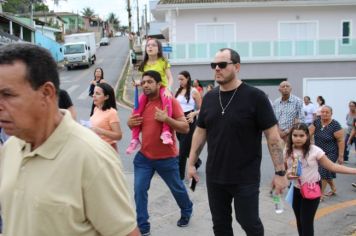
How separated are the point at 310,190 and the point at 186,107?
388 centimetres

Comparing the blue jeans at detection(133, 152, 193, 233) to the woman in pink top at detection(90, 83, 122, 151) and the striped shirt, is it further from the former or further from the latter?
the striped shirt

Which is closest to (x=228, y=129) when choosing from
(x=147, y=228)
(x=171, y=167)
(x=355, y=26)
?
(x=171, y=167)

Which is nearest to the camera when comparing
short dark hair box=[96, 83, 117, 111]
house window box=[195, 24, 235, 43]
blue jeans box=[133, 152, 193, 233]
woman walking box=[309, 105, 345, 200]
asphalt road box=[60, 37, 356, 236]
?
blue jeans box=[133, 152, 193, 233]

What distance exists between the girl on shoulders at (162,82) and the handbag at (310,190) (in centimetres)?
158

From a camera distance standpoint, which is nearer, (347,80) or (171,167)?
(171,167)

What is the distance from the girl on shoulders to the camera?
569 cm

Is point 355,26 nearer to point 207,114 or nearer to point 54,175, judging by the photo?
point 207,114

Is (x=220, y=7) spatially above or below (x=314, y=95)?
above

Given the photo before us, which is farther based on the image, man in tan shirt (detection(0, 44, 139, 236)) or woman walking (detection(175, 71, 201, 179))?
woman walking (detection(175, 71, 201, 179))

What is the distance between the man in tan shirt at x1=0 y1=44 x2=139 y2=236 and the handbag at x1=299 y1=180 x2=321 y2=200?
10.9 ft

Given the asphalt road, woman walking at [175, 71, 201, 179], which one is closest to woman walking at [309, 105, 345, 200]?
the asphalt road

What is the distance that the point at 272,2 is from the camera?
90.4ft

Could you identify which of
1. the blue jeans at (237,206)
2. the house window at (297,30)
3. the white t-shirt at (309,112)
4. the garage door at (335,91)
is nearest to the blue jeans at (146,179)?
the blue jeans at (237,206)

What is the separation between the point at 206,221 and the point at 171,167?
3.36 feet
